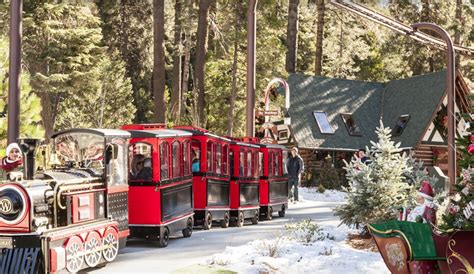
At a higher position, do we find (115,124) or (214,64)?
(214,64)

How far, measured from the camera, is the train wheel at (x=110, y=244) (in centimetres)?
1329

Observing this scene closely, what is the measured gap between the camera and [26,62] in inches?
1248

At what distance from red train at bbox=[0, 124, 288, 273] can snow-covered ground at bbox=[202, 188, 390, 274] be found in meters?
2.20

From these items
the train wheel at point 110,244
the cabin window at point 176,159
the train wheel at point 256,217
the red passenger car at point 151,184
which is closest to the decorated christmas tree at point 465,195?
the train wheel at point 110,244

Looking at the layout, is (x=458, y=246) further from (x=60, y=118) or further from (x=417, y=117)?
(x=60, y=118)

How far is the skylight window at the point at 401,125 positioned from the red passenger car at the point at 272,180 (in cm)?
1924

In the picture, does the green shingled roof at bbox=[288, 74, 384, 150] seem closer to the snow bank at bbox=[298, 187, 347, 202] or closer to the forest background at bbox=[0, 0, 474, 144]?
the forest background at bbox=[0, 0, 474, 144]

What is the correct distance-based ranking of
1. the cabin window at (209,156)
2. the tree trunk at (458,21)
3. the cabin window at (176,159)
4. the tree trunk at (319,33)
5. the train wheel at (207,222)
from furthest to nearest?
the tree trunk at (458,21)
the tree trunk at (319,33)
the train wheel at (207,222)
the cabin window at (209,156)
the cabin window at (176,159)

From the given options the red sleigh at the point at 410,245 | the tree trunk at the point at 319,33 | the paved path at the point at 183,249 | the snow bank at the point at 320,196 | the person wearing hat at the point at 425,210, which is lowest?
the snow bank at the point at 320,196

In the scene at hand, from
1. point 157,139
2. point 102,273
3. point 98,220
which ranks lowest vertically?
point 102,273

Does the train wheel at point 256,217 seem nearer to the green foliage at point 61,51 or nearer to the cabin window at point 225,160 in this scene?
the cabin window at point 225,160

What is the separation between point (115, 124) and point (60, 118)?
318 centimetres

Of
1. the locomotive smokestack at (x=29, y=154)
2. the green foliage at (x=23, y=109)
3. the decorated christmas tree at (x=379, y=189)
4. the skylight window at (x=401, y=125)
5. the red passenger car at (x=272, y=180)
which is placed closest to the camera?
the locomotive smokestack at (x=29, y=154)

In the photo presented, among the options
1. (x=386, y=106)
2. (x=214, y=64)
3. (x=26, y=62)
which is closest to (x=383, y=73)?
(x=386, y=106)
